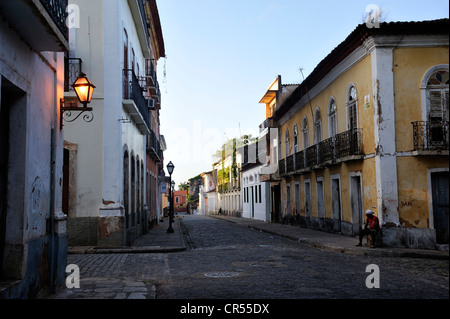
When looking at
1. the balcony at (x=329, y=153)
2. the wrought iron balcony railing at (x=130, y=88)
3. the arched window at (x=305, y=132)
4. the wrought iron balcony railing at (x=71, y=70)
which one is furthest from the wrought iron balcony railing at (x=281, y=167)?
the wrought iron balcony railing at (x=71, y=70)

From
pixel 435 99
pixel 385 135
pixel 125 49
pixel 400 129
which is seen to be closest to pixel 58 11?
pixel 125 49

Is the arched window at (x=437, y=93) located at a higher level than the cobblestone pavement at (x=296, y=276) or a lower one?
higher

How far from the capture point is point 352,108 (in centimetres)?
1669

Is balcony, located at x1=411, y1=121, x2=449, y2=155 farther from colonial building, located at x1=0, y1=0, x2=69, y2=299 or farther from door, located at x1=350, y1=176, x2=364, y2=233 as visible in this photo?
colonial building, located at x1=0, y1=0, x2=69, y2=299

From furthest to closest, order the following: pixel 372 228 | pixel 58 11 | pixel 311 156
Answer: pixel 311 156, pixel 372 228, pixel 58 11

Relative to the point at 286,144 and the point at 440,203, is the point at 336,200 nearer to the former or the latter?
the point at 440,203

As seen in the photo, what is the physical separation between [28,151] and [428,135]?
11.2 m

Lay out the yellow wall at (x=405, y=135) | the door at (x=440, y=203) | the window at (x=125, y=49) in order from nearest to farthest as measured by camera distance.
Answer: the door at (x=440, y=203), the yellow wall at (x=405, y=135), the window at (x=125, y=49)

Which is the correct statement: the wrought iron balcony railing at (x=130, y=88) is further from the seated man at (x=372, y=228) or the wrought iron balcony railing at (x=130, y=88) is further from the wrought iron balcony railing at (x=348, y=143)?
the seated man at (x=372, y=228)

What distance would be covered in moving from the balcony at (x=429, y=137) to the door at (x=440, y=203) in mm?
781

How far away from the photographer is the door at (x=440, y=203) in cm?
1336

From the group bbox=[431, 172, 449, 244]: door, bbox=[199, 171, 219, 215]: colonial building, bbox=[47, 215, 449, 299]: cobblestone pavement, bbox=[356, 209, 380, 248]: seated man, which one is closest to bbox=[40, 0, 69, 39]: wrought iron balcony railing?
bbox=[47, 215, 449, 299]: cobblestone pavement

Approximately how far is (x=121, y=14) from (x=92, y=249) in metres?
6.94

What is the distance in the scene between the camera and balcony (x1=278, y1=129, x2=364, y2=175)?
15680 millimetres
